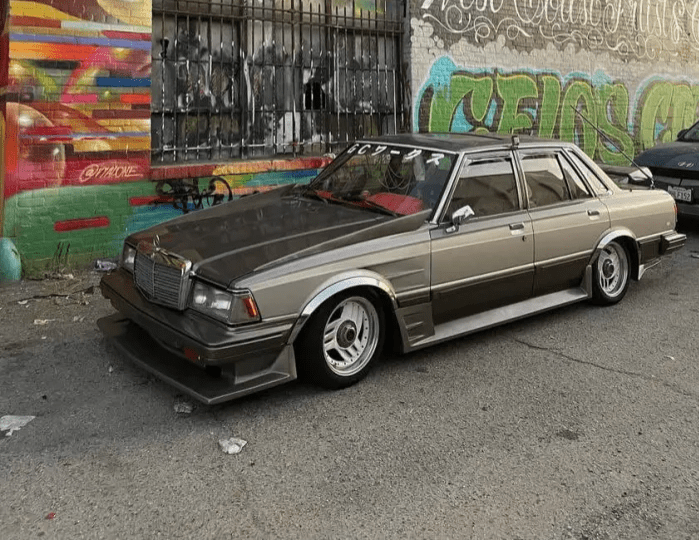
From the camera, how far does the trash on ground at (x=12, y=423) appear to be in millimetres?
3631

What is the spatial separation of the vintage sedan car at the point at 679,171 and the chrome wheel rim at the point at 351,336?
6033 mm

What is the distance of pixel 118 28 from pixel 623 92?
9112 mm

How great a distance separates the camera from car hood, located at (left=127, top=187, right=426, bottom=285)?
3840 mm

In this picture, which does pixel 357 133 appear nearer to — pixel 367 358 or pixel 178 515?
pixel 367 358

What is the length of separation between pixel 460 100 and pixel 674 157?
2.95 m

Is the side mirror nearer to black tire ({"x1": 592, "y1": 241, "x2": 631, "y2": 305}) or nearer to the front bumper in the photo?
the front bumper

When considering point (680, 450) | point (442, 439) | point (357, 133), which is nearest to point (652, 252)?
point (680, 450)

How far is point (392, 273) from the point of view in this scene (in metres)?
4.21

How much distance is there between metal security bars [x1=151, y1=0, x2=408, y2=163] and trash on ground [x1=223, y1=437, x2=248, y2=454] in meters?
4.66

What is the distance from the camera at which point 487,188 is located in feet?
16.0

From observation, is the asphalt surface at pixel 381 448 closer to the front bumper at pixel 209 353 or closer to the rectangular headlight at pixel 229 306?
the front bumper at pixel 209 353

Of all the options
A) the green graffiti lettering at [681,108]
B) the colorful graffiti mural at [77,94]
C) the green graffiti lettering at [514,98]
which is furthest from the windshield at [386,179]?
the green graffiti lettering at [681,108]

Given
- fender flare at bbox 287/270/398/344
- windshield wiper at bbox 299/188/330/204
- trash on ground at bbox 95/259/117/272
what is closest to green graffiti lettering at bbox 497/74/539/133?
windshield wiper at bbox 299/188/330/204

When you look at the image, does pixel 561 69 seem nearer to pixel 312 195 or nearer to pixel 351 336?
→ pixel 312 195
